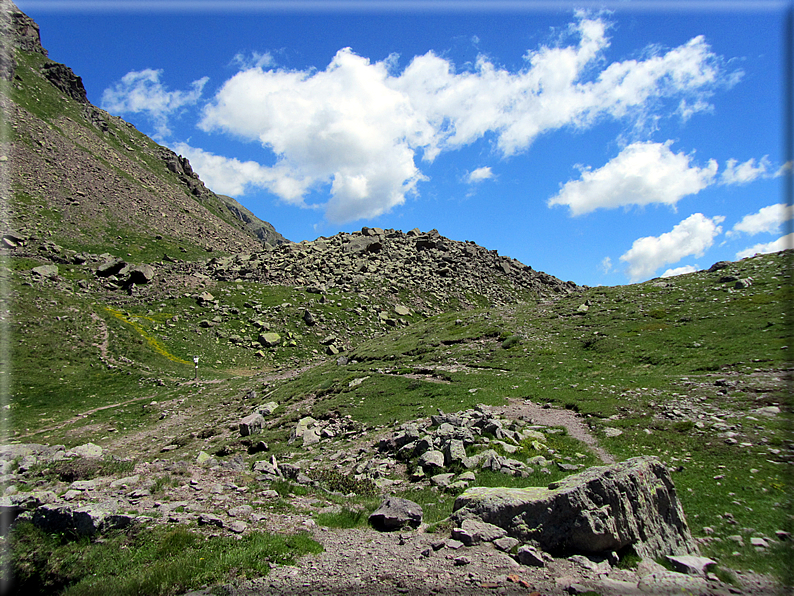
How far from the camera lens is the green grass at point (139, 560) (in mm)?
7246

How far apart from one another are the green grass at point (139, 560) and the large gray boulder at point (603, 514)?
17.7 ft

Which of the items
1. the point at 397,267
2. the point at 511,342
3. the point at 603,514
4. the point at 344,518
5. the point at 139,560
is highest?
the point at 397,267

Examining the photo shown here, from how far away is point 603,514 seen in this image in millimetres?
8953

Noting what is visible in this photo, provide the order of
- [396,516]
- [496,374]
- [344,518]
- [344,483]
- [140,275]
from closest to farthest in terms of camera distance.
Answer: [396,516]
[344,518]
[344,483]
[496,374]
[140,275]

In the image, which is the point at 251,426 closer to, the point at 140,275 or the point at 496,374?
the point at 496,374

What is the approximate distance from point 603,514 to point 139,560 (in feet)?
35.8

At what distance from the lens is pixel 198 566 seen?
7891mm

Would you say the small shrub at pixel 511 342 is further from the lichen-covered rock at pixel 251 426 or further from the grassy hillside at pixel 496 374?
the lichen-covered rock at pixel 251 426

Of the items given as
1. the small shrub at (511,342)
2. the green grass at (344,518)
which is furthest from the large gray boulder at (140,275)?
the green grass at (344,518)

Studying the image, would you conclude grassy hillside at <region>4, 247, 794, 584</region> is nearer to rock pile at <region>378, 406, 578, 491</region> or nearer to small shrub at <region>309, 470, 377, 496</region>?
rock pile at <region>378, 406, 578, 491</region>

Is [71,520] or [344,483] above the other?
[71,520]

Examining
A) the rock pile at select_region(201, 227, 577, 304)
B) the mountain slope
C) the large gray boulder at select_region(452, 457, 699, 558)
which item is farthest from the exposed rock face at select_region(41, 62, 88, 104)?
the large gray boulder at select_region(452, 457, 699, 558)

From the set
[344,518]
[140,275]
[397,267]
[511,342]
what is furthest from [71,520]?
[397,267]

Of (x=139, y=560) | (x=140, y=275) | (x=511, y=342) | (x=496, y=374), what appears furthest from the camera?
(x=140, y=275)
